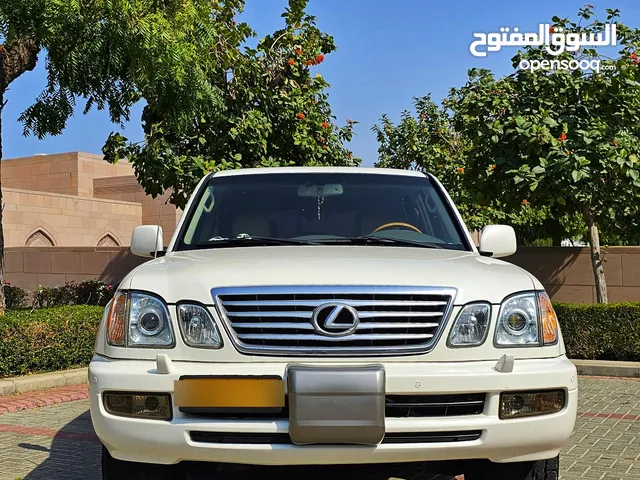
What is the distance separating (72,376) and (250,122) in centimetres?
585

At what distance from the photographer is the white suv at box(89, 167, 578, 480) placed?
3.08 metres

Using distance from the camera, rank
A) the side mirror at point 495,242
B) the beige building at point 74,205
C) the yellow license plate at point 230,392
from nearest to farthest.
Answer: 1. the yellow license plate at point 230,392
2. the side mirror at point 495,242
3. the beige building at point 74,205

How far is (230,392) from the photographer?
3.09m

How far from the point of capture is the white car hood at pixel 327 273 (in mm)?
3287

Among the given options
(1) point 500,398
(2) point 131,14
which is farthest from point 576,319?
(1) point 500,398

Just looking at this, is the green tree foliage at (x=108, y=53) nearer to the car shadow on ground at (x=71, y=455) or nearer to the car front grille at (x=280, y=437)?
the car shadow on ground at (x=71, y=455)

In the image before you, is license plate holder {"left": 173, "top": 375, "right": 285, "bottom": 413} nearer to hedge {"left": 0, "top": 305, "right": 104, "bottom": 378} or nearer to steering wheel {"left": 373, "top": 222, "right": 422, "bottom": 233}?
steering wheel {"left": 373, "top": 222, "right": 422, "bottom": 233}

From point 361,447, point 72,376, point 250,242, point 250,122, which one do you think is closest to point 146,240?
point 250,242

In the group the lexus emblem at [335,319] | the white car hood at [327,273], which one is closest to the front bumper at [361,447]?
the lexus emblem at [335,319]

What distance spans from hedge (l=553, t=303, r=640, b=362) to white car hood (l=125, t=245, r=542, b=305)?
7410 millimetres

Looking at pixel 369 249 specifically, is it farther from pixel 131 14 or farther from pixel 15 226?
pixel 15 226

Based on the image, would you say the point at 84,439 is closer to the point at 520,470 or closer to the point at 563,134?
the point at 520,470

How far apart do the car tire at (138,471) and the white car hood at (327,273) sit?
0.76 meters

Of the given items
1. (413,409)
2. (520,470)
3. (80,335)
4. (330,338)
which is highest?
(330,338)
